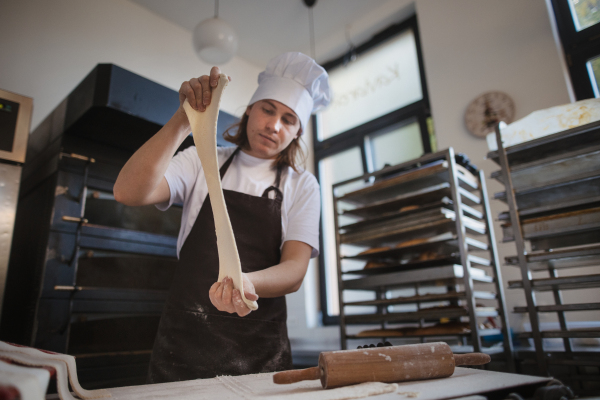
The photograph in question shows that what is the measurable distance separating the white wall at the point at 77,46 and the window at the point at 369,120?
3.86 feet

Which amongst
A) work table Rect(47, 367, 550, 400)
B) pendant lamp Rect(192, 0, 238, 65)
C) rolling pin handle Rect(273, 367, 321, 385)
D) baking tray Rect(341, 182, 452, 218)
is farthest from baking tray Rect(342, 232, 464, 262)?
pendant lamp Rect(192, 0, 238, 65)

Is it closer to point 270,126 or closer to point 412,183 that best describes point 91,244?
point 270,126

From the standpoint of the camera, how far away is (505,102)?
2.67 metres

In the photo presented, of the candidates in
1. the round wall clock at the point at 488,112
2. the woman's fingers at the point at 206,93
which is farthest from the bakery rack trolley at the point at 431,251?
the woman's fingers at the point at 206,93

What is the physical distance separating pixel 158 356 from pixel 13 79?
2.48 m

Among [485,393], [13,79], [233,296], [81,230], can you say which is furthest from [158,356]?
[13,79]

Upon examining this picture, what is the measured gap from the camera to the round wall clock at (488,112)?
8.69ft

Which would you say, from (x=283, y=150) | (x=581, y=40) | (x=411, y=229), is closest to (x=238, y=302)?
(x=283, y=150)

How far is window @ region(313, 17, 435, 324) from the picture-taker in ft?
11.7

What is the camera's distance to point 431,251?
2.19 meters

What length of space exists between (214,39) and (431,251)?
76.3 inches

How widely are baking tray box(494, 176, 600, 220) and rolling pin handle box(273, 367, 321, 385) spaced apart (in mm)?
1380

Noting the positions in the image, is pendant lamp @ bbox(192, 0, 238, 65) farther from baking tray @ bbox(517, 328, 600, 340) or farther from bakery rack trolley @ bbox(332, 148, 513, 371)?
baking tray @ bbox(517, 328, 600, 340)

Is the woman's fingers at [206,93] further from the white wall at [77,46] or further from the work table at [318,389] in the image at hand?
the white wall at [77,46]
